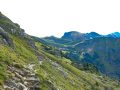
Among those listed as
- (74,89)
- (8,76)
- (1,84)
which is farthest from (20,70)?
(74,89)

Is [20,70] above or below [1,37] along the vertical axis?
below

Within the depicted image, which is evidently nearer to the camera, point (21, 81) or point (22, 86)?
point (22, 86)

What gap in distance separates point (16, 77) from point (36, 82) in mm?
6172

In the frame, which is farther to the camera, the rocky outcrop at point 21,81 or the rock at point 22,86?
the rock at point 22,86

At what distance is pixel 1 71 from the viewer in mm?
96562

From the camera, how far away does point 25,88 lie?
92.0 meters

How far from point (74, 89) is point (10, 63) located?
92579mm

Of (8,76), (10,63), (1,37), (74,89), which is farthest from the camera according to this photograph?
(74,89)

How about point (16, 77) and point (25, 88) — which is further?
point (16, 77)

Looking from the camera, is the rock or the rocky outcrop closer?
the rocky outcrop

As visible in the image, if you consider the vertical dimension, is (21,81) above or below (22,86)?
above

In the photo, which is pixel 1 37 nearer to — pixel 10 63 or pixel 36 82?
pixel 10 63

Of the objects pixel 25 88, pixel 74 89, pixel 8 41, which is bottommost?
pixel 74 89

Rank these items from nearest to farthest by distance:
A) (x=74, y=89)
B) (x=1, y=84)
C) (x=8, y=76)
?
(x=1, y=84)
(x=8, y=76)
(x=74, y=89)
